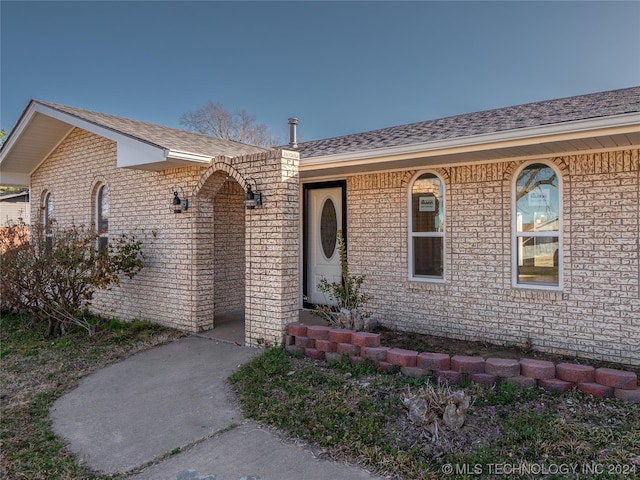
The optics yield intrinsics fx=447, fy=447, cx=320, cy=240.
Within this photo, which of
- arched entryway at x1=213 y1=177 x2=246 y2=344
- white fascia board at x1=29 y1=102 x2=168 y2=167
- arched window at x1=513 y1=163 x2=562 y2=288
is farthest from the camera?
arched entryway at x1=213 y1=177 x2=246 y2=344

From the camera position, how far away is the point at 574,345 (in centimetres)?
585

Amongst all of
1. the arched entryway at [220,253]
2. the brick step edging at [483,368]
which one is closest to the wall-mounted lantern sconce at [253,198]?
the arched entryway at [220,253]

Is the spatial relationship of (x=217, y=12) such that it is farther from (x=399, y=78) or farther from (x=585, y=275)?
(x=585, y=275)

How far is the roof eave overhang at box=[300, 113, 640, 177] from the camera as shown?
473 centimetres

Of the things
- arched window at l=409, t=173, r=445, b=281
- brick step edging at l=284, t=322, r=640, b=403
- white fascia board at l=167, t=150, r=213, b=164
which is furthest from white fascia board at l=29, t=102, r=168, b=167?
arched window at l=409, t=173, r=445, b=281

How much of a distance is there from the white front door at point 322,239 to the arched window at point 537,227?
10.7ft

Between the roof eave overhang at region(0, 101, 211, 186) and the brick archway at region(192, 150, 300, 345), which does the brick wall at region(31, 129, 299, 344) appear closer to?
the brick archway at region(192, 150, 300, 345)

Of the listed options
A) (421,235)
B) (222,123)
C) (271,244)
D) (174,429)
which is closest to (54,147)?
(271,244)

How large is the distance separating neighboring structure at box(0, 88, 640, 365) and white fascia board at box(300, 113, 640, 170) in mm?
16

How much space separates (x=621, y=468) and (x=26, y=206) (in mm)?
25227

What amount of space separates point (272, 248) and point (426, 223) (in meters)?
2.60

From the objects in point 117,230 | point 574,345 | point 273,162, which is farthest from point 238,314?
point 574,345

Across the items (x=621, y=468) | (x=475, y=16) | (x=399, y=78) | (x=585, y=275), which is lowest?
(x=621, y=468)

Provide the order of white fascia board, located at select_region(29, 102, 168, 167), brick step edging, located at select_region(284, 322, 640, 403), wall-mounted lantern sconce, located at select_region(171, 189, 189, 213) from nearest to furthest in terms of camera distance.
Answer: brick step edging, located at select_region(284, 322, 640, 403) < white fascia board, located at select_region(29, 102, 168, 167) < wall-mounted lantern sconce, located at select_region(171, 189, 189, 213)
